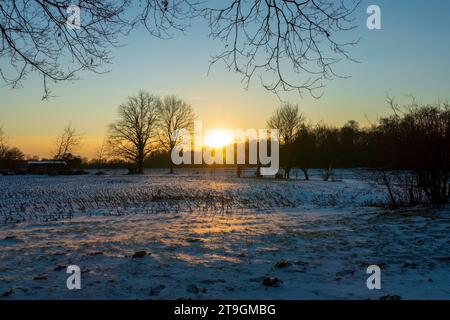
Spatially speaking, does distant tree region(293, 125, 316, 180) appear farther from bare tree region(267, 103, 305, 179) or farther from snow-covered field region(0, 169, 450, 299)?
snow-covered field region(0, 169, 450, 299)

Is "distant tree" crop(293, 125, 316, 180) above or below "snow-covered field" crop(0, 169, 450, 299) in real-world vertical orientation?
above

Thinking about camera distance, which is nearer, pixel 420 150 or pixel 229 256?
pixel 229 256

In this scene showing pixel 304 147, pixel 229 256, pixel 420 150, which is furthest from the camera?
pixel 304 147

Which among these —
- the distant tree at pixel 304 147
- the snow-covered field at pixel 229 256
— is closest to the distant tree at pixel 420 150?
the snow-covered field at pixel 229 256

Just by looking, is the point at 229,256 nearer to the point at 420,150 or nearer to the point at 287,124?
the point at 420,150

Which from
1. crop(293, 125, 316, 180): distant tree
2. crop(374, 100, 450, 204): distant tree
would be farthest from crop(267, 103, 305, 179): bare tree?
crop(374, 100, 450, 204): distant tree

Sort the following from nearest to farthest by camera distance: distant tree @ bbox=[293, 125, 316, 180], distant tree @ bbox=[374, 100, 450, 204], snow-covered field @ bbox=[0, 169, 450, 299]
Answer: snow-covered field @ bbox=[0, 169, 450, 299] → distant tree @ bbox=[374, 100, 450, 204] → distant tree @ bbox=[293, 125, 316, 180]

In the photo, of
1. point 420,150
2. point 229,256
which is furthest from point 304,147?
point 229,256

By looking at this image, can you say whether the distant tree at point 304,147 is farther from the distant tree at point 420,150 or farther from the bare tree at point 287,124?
the distant tree at point 420,150

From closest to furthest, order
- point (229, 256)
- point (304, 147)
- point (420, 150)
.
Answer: point (229, 256), point (420, 150), point (304, 147)

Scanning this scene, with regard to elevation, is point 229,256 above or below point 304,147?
below

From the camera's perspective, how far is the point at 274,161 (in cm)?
4478
